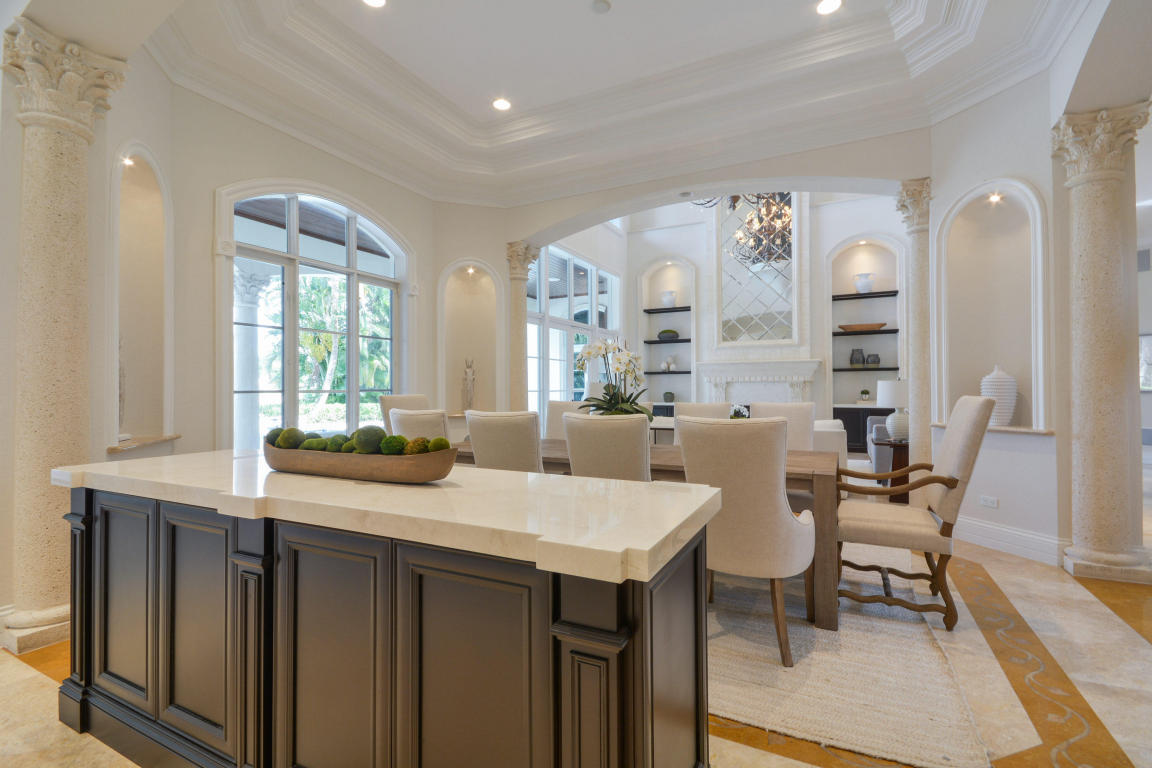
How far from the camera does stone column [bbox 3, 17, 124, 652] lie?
237 centimetres

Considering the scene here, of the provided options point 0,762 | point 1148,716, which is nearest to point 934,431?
point 1148,716

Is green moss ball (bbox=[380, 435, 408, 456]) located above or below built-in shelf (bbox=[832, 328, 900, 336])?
below

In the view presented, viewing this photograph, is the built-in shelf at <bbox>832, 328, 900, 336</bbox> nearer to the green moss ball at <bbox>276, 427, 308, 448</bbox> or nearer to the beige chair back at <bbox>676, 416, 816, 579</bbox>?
the beige chair back at <bbox>676, 416, 816, 579</bbox>

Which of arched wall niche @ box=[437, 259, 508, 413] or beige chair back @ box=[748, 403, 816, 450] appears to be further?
arched wall niche @ box=[437, 259, 508, 413]

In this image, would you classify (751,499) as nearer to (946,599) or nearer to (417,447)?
(946,599)

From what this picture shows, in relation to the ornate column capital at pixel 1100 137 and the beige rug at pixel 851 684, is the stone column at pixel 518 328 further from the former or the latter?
the ornate column capital at pixel 1100 137

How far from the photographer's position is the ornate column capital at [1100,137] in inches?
122

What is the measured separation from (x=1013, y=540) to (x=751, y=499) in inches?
103

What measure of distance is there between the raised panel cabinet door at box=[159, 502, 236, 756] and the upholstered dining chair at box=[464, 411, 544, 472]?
4.55 ft

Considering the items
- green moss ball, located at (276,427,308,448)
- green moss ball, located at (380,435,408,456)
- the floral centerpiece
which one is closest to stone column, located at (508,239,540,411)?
the floral centerpiece

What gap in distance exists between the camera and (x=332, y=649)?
1313 mm

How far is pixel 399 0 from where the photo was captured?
3371mm

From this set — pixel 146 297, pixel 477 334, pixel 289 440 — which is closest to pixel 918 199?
pixel 477 334

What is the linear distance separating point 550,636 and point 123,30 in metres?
3.13
